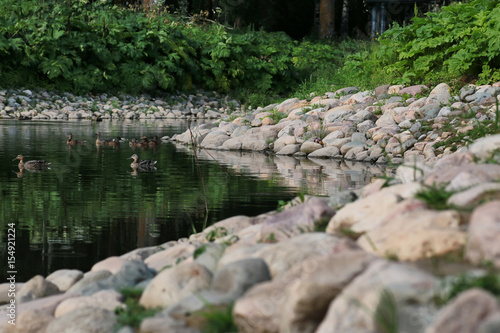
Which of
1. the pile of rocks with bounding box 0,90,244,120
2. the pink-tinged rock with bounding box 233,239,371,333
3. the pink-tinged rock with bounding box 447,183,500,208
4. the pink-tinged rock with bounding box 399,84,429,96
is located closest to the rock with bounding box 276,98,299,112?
the pink-tinged rock with bounding box 399,84,429,96

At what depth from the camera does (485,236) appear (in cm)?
319

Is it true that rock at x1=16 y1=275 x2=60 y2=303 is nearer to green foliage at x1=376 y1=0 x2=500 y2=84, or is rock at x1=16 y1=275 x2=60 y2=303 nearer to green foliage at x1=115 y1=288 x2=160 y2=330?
green foliage at x1=115 y1=288 x2=160 y2=330

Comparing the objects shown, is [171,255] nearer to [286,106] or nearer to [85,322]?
[85,322]

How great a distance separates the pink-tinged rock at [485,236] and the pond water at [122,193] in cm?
293

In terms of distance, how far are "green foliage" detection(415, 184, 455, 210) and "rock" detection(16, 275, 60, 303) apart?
7.70 feet

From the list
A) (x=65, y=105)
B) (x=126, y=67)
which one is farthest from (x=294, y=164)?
(x=126, y=67)

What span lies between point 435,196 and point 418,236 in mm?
764

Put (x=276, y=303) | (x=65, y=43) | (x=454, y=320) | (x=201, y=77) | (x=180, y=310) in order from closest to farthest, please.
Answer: (x=454, y=320) → (x=276, y=303) → (x=180, y=310) → (x=65, y=43) → (x=201, y=77)

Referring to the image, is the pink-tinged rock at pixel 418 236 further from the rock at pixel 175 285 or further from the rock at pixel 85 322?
the rock at pixel 85 322

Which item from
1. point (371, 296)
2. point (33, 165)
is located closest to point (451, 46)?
point (33, 165)

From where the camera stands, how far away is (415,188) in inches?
177

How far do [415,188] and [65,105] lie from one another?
20.1 meters

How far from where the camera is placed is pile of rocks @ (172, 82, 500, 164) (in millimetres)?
12859

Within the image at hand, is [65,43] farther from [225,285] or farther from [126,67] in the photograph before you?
[225,285]
